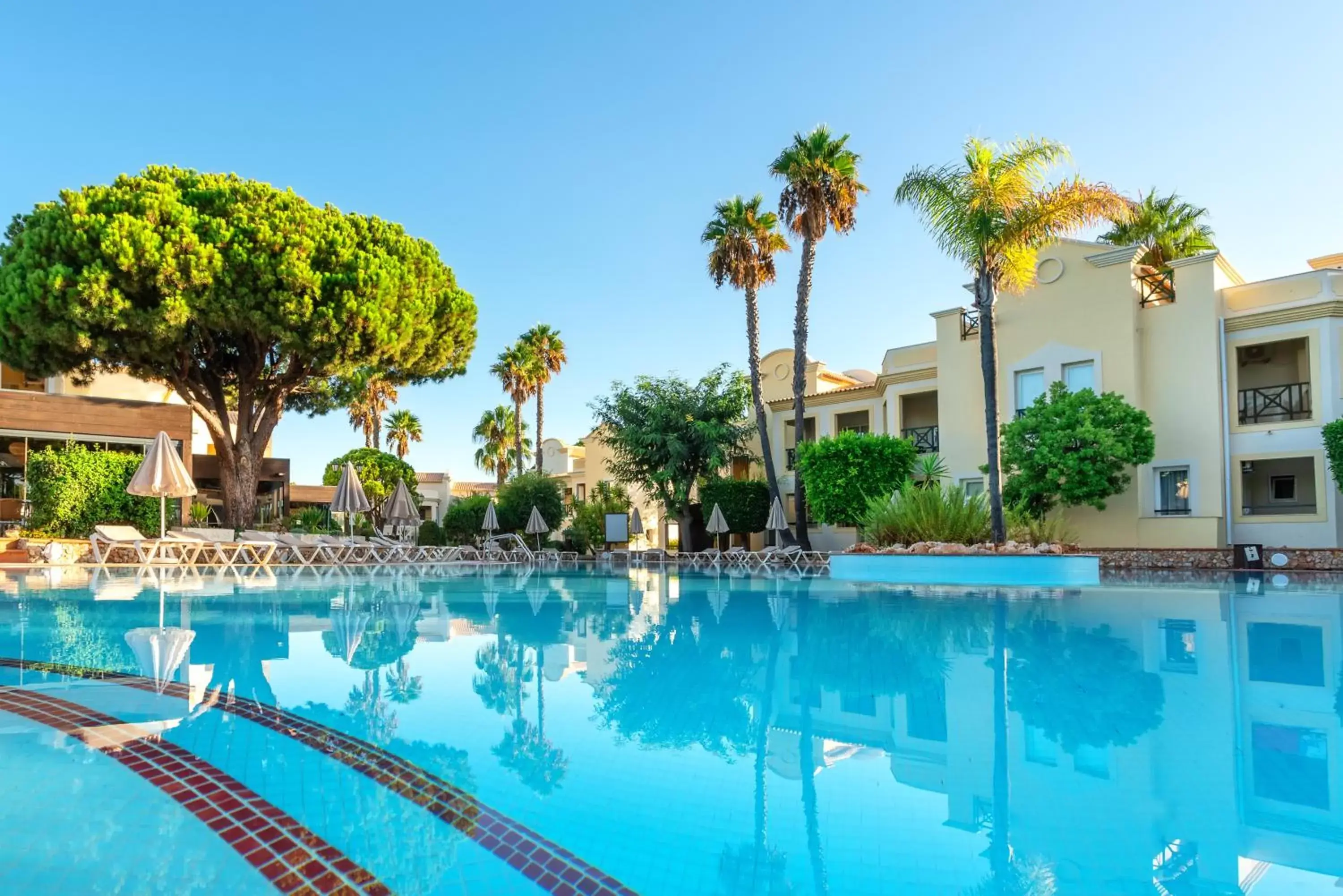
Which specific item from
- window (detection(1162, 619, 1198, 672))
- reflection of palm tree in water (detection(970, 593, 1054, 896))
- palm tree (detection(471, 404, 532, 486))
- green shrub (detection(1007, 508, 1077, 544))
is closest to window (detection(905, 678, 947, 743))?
reflection of palm tree in water (detection(970, 593, 1054, 896))

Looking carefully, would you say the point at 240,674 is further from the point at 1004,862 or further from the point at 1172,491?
the point at 1172,491

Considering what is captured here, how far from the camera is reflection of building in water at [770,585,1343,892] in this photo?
2.97 metres

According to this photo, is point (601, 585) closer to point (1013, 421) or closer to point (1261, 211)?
point (1013, 421)

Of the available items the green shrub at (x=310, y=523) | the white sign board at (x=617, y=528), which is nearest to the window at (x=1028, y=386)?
the white sign board at (x=617, y=528)

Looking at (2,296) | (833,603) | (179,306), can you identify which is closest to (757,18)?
(833,603)

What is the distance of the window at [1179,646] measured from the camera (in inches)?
264

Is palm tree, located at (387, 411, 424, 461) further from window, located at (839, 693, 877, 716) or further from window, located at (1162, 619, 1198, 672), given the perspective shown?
window, located at (839, 693, 877, 716)

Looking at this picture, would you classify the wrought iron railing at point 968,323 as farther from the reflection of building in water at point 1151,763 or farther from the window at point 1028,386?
the reflection of building in water at point 1151,763

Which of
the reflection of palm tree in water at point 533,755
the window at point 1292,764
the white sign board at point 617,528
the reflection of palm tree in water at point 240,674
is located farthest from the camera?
the white sign board at point 617,528

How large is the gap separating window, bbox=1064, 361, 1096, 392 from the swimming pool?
13.2 metres

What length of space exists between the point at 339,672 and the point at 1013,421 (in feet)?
58.0

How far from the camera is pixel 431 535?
106 ft

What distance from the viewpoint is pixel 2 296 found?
64.4ft

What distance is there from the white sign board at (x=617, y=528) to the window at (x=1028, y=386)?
43.7ft
